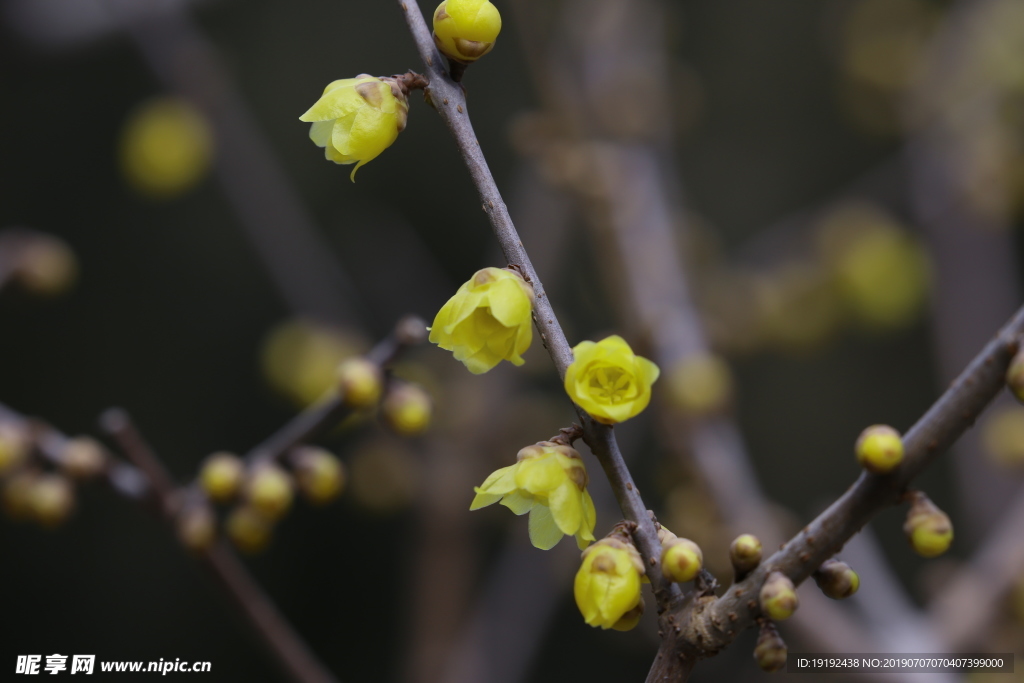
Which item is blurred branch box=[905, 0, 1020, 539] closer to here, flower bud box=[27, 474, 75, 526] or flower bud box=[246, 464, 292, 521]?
flower bud box=[246, 464, 292, 521]

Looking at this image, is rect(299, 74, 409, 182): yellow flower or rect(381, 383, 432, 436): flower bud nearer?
rect(299, 74, 409, 182): yellow flower

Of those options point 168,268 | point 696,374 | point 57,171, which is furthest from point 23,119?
point 696,374

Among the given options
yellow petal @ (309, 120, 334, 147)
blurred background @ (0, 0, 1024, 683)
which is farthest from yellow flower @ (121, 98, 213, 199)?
yellow petal @ (309, 120, 334, 147)

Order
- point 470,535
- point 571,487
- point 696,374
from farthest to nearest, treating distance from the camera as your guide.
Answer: point 470,535 → point 696,374 → point 571,487

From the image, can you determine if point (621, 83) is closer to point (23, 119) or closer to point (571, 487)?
point (571, 487)

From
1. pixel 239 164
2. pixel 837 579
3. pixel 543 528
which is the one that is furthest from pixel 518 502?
pixel 239 164

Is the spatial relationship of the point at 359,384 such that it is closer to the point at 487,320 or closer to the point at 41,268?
the point at 487,320

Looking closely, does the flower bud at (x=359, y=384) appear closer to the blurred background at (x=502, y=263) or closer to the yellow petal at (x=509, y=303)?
the yellow petal at (x=509, y=303)

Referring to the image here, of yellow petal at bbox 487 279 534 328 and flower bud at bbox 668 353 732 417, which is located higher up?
yellow petal at bbox 487 279 534 328
